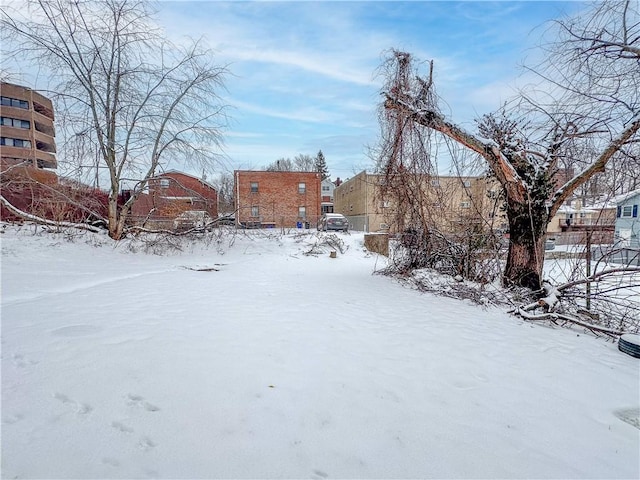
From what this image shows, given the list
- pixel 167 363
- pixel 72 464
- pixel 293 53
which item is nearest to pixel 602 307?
pixel 167 363

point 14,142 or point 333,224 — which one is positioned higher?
point 14,142

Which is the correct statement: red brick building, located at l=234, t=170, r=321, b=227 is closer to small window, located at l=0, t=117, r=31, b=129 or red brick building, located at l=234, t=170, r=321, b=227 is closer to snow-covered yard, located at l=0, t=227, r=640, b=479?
snow-covered yard, located at l=0, t=227, r=640, b=479

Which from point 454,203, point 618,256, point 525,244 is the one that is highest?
point 454,203

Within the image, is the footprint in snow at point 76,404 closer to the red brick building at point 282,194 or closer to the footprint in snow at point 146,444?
the footprint in snow at point 146,444

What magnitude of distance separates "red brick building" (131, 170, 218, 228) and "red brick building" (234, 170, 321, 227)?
12936 mm

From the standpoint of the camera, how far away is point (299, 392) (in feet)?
7.43

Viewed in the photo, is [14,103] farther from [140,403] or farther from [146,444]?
[146,444]

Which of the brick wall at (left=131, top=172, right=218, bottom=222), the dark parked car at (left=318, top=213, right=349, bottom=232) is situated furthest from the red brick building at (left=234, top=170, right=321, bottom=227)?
the brick wall at (left=131, top=172, right=218, bottom=222)

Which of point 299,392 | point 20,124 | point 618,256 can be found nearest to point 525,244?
point 618,256

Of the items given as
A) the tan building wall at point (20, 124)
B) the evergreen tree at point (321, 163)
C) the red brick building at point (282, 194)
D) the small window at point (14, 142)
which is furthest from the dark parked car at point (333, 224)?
the evergreen tree at point (321, 163)

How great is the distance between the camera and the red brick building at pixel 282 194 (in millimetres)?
25281

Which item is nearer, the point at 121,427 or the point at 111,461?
the point at 111,461

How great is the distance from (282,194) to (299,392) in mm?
24465

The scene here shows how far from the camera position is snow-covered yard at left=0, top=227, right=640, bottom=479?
5.35 ft
